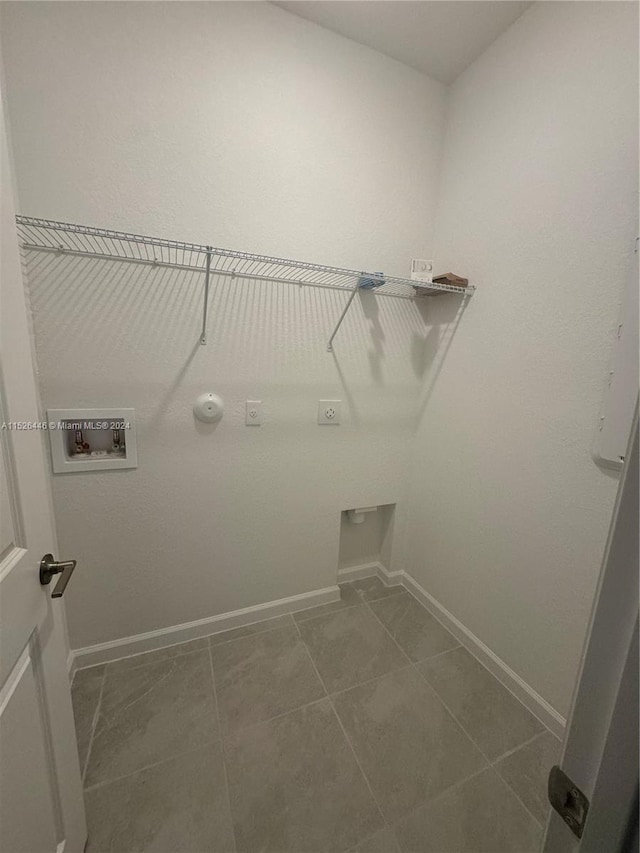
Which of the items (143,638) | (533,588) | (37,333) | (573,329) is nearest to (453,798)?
(533,588)

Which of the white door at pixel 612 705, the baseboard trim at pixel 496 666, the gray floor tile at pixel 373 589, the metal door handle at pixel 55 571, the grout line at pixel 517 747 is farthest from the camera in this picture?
the gray floor tile at pixel 373 589

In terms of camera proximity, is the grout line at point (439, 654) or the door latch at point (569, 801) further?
the grout line at point (439, 654)

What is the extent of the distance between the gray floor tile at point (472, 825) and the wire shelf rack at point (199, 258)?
5.69ft

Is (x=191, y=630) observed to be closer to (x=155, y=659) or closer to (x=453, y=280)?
(x=155, y=659)

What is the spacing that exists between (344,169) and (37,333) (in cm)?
145

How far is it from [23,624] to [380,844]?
118cm

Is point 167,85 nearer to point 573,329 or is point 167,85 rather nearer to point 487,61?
point 487,61

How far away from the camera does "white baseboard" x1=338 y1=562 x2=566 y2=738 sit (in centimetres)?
126

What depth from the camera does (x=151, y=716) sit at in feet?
4.02

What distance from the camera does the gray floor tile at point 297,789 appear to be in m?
0.93

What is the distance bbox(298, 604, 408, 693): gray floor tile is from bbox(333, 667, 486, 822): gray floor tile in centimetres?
6

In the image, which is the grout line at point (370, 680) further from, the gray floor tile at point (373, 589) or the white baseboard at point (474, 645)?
the gray floor tile at point (373, 589)

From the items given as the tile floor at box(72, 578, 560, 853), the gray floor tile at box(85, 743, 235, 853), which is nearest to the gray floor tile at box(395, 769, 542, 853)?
the tile floor at box(72, 578, 560, 853)

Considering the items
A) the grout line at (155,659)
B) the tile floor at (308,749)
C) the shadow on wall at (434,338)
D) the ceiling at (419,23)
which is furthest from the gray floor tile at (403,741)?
the ceiling at (419,23)
